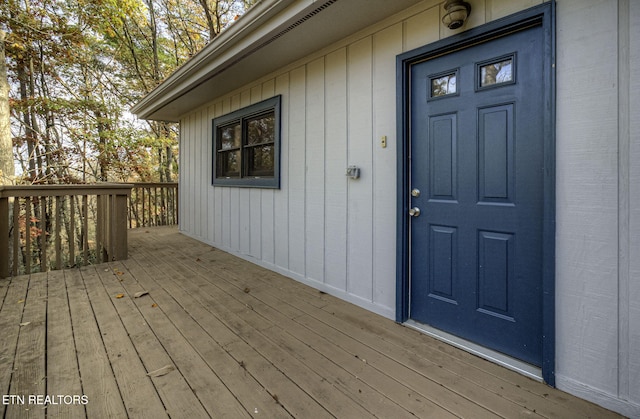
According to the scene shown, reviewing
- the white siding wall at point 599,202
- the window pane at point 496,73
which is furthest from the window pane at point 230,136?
the white siding wall at point 599,202

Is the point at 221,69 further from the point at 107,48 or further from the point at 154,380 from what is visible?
the point at 107,48

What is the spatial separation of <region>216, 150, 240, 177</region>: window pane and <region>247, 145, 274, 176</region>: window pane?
36 cm

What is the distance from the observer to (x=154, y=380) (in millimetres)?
1625

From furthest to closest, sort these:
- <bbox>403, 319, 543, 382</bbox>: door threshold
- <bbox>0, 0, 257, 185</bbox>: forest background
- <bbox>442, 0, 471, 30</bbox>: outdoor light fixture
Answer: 1. <bbox>0, 0, 257, 185</bbox>: forest background
2. <bbox>442, 0, 471, 30</bbox>: outdoor light fixture
3. <bbox>403, 319, 543, 382</bbox>: door threshold

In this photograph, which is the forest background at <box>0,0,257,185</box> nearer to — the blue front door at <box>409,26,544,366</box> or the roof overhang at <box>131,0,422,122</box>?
the roof overhang at <box>131,0,422,122</box>

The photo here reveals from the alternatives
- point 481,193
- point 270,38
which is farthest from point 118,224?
point 481,193

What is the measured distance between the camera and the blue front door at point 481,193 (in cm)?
→ 173

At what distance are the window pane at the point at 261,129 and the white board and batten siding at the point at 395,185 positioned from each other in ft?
0.88

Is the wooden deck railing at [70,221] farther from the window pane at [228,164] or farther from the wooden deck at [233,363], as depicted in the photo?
the window pane at [228,164]

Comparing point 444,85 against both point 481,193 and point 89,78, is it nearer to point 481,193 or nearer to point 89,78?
point 481,193

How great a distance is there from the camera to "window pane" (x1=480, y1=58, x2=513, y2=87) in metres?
1.81

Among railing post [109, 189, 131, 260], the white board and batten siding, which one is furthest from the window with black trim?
railing post [109, 189, 131, 260]

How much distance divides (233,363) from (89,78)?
30.2ft

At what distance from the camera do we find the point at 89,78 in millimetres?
7879
